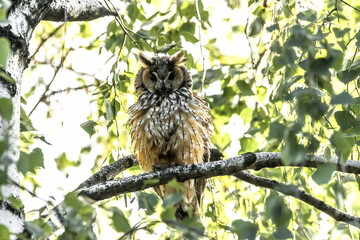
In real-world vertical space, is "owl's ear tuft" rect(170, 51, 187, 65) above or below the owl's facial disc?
above

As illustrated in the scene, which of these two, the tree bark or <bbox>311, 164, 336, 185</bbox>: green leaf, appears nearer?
<bbox>311, 164, 336, 185</bbox>: green leaf

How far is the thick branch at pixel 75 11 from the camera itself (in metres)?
2.02

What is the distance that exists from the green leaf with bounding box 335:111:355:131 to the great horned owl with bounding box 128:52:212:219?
1.04m

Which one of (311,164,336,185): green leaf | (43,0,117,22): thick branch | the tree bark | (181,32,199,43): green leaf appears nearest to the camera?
(311,164,336,185): green leaf

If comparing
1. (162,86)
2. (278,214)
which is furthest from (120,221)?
(162,86)

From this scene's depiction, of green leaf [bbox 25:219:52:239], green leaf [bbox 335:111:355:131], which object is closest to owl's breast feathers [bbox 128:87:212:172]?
green leaf [bbox 335:111:355:131]

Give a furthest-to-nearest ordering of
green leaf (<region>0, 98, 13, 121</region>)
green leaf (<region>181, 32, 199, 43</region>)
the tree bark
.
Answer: green leaf (<region>181, 32, 199, 43</region>), the tree bark, green leaf (<region>0, 98, 13, 121</region>)

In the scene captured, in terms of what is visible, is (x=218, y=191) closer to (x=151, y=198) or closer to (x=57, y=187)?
(x=151, y=198)

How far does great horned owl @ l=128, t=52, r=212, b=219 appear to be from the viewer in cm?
258

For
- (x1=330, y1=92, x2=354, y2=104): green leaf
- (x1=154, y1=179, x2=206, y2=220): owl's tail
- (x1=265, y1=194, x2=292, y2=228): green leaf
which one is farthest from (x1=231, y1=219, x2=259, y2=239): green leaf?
(x1=154, y1=179, x2=206, y2=220): owl's tail

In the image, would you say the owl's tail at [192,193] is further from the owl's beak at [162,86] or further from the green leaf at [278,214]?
the green leaf at [278,214]

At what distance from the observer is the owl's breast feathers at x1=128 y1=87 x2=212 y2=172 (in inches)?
102

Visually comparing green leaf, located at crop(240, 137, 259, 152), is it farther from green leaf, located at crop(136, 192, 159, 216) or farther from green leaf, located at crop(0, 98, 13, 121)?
green leaf, located at crop(0, 98, 13, 121)

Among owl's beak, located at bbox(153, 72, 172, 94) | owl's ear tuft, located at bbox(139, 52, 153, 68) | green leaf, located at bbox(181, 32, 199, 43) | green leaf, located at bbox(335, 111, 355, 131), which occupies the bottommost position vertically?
green leaf, located at bbox(335, 111, 355, 131)
